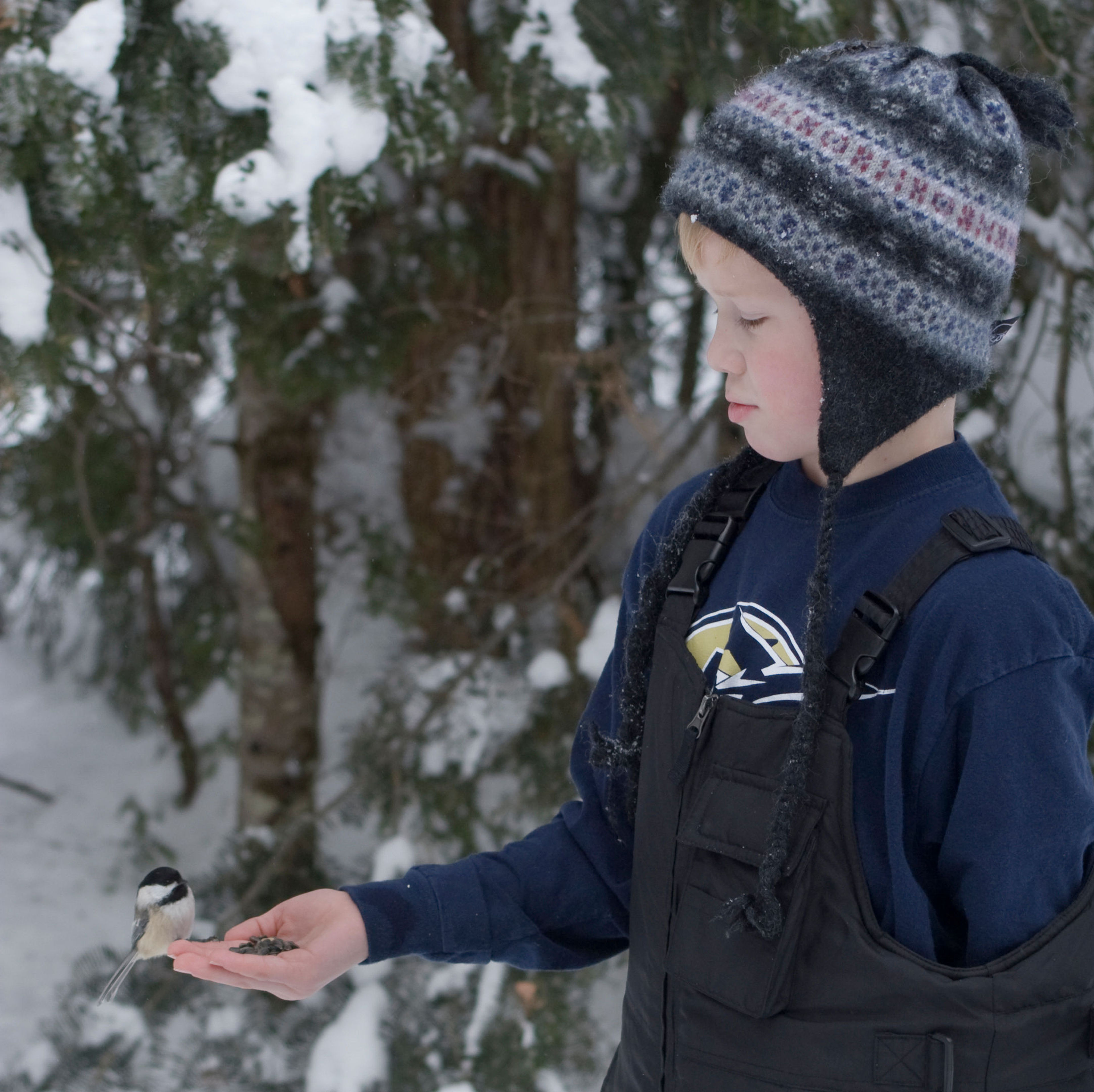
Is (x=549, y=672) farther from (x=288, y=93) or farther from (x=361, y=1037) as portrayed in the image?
(x=288, y=93)

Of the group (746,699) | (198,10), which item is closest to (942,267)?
(746,699)

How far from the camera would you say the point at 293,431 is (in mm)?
3668

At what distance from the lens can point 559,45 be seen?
7.43 feet

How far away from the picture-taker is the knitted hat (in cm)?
98

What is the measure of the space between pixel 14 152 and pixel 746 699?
1.67 meters

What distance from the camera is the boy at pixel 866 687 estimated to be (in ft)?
3.08

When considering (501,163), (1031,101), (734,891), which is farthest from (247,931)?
(501,163)

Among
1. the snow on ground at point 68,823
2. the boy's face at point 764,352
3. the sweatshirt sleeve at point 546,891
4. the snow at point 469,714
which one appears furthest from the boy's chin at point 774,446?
the snow on ground at point 68,823

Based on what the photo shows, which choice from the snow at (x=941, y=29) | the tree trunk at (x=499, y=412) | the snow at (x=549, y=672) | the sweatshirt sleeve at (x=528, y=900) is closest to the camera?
the sweatshirt sleeve at (x=528, y=900)

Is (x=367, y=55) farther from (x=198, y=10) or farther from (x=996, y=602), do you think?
(x=996, y=602)

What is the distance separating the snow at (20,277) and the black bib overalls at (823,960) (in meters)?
1.46

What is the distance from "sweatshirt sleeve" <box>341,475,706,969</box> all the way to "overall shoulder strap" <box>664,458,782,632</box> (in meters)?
0.09

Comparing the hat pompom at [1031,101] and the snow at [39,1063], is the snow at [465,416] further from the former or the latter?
the hat pompom at [1031,101]

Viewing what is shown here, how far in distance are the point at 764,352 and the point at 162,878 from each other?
96 centimetres
